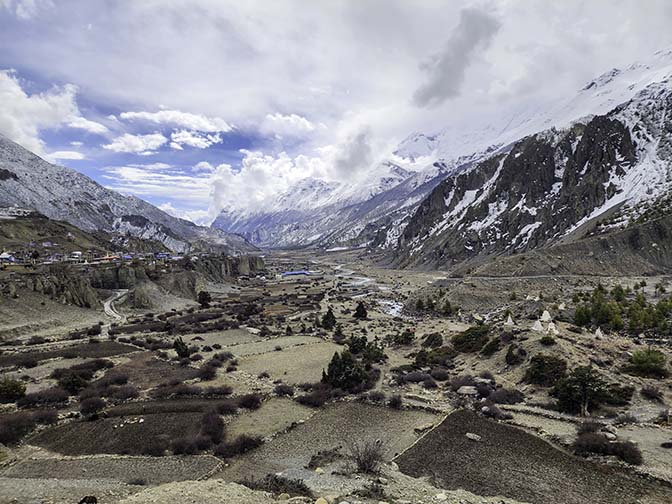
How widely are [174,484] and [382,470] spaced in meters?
7.41

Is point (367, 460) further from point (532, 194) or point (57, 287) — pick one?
point (532, 194)

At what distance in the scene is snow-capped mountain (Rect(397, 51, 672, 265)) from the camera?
105000 mm

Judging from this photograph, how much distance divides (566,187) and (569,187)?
1070 millimetres

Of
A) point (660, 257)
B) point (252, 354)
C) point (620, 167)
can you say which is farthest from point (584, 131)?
point (252, 354)

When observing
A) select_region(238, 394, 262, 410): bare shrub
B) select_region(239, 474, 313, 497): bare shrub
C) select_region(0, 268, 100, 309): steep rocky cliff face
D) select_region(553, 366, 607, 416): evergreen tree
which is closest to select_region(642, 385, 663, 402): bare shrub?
select_region(553, 366, 607, 416): evergreen tree

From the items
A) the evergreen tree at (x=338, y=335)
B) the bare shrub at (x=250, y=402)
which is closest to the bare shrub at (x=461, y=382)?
the bare shrub at (x=250, y=402)

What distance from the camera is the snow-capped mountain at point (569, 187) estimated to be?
105 m

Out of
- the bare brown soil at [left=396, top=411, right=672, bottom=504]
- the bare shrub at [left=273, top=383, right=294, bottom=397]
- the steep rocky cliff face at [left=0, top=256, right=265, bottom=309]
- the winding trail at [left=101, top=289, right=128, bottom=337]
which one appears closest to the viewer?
the bare brown soil at [left=396, top=411, right=672, bottom=504]

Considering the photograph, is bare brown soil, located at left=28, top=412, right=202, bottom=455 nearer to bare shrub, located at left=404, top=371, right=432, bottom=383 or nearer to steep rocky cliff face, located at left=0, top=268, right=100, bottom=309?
bare shrub, located at left=404, top=371, right=432, bottom=383

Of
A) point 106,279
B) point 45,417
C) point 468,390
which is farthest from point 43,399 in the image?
point 106,279

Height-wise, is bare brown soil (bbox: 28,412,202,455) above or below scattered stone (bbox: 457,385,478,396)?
below

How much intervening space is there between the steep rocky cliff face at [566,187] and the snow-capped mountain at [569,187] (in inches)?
9.2

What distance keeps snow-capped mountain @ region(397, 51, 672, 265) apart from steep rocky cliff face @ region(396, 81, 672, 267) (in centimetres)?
23

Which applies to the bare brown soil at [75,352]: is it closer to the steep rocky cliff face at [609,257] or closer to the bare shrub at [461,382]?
the bare shrub at [461,382]
